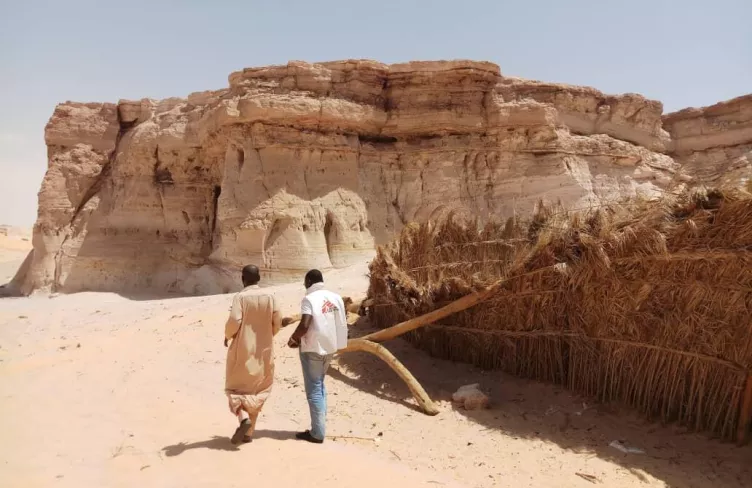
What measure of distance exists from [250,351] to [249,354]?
0.02 meters

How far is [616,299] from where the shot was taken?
4887mm

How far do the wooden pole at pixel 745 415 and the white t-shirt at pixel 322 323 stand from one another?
10.6 ft

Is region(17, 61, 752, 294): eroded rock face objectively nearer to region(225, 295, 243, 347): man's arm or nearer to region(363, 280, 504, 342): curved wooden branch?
region(363, 280, 504, 342): curved wooden branch

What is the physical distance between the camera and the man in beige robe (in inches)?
149

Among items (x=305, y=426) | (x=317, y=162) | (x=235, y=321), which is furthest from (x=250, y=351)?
(x=317, y=162)

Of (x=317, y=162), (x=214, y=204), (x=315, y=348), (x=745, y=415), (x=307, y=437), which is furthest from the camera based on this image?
(x=214, y=204)

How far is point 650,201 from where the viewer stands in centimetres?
488

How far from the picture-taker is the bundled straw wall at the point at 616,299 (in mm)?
4289

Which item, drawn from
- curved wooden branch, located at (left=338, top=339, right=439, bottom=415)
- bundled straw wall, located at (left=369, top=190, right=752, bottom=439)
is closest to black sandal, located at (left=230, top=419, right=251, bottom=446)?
curved wooden branch, located at (left=338, top=339, right=439, bottom=415)

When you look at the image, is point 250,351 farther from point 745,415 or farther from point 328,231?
point 328,231

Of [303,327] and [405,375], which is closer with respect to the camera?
[303,327]

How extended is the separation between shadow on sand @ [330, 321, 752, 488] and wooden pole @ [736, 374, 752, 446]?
0.09 m

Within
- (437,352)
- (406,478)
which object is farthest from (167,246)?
(406,478)

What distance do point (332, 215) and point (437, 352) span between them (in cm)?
815
